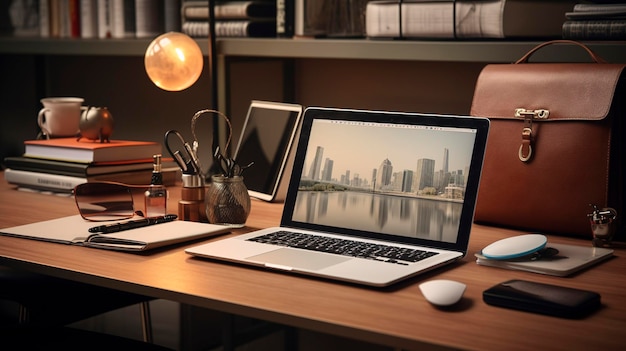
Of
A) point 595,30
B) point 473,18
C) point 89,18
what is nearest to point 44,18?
point 89,18

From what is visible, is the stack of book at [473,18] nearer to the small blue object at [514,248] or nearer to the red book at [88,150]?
the small blue object at [514,248]

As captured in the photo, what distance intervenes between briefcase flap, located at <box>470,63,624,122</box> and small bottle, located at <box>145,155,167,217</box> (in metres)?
0.60

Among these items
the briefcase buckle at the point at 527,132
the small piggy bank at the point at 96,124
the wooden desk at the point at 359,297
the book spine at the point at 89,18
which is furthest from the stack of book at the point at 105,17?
the briefcase buckle at the point at 527,132

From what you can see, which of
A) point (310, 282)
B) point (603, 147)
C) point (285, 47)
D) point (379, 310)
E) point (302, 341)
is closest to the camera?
point (379, 310)

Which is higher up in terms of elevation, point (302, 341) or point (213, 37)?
point (213, 37)

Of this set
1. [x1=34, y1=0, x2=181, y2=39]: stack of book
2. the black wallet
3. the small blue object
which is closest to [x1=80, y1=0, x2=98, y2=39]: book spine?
[x1=34, y1=0, x2=181, y2=39]: stack of book

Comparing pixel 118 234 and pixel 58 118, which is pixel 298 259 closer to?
pixel 118 234

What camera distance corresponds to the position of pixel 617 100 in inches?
56.1

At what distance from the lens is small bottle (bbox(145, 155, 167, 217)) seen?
161 cm

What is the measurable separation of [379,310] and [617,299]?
12.6 inches

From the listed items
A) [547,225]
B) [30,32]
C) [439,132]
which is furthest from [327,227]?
[30,32]

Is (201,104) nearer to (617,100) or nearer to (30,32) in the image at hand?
(30,32)

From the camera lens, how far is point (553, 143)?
1468 millimetres

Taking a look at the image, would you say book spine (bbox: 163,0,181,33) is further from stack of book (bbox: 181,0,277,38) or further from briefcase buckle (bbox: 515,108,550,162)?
briefcase buckle (bbox: 515,108,550,162)
